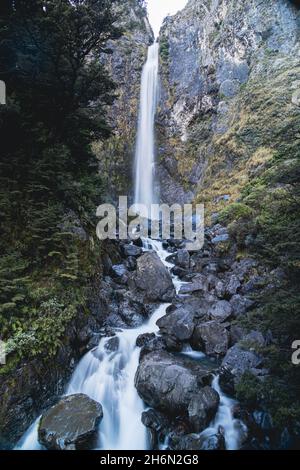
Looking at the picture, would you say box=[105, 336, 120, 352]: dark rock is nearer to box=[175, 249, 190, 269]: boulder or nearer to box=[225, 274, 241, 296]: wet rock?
box=[225, 274, 241, 296]: wet rock

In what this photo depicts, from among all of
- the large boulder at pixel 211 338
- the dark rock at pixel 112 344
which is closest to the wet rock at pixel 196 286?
the large boulder at pixel 211 338

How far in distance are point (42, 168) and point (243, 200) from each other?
33.2 ft

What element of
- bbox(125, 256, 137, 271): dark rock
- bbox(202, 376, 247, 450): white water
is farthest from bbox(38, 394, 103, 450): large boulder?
bbox(125, 256, 137, 271): dark rock

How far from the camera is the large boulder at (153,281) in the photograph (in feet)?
33.2

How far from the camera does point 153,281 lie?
409 inches

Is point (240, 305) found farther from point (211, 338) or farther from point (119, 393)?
point (119, 393)

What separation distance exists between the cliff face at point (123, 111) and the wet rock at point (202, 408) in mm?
17962

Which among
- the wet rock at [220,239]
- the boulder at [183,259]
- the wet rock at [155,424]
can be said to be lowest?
the wet rock at [155,424]

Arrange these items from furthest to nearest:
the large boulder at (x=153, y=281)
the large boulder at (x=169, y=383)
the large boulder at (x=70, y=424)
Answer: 1. the large boulder at (x=153, y=281)
2. the large boulder at (x=169, y=383)
3. the large boulder at (x=70, y=424)

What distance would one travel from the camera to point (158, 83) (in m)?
27.5

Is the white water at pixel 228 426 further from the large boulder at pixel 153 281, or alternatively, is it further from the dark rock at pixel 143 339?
the large boulder at pixel 153 281

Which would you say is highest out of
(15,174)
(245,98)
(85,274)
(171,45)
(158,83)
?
(171,45)
